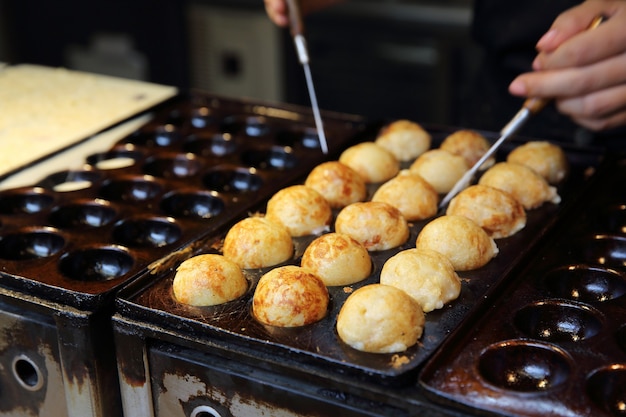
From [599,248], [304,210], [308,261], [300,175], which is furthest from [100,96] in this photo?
[599,248]

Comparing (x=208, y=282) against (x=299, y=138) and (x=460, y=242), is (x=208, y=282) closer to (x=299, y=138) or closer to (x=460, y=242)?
(x=460, y=242)

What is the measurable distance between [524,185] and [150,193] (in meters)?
1.02

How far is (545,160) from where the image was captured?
7.13 feet

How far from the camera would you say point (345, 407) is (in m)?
1.37

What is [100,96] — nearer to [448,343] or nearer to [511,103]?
[511,103]

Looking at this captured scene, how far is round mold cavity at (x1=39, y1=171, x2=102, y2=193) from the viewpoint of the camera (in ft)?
7.33

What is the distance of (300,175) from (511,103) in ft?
3.68

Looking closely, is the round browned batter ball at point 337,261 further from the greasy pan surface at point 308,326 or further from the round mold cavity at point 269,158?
the round mold cavity at point 269,158

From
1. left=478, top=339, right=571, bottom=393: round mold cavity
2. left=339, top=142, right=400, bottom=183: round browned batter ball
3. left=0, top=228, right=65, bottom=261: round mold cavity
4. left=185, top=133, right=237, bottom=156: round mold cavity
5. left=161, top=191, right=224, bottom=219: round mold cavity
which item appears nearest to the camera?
left=478, top=339, right=571, bottom=393: round mold cavity

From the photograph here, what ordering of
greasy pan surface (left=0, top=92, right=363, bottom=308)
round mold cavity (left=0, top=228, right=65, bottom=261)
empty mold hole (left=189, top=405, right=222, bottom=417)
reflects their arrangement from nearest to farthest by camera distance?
empty mold hole (left=189, top=405, right=222, bottom=417)
greasy pan surface (left=0, top=92, right=363, bottom=308)
round mold cavity (left=0, top=228, right=65, bottom=261)

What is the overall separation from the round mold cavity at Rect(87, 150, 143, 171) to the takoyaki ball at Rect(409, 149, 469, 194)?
0.87 meters

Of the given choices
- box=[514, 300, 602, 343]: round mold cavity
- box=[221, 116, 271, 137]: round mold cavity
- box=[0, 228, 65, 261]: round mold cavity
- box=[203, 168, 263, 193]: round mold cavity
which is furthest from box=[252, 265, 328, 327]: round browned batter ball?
box=[221, 116, 271, 137]: round mold cavity

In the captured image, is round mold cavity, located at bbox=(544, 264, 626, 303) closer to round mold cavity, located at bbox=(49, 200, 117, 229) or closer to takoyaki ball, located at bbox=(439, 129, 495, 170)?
takoyaki ball, located at bbox=(439, 129, 495, 170)

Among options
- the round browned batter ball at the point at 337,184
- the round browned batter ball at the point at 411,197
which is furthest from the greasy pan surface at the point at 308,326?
the round browned batter ball at the point at 337,184
